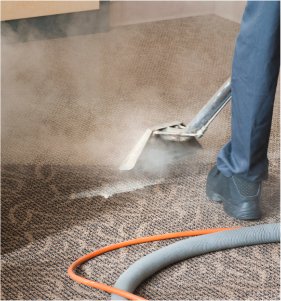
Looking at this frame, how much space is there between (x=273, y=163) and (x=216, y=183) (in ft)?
0.94

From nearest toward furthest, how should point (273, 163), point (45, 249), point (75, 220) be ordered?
1. point (45, 249)
2. point (75, 220)
3. point (273, 163)

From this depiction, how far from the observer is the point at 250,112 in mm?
1387

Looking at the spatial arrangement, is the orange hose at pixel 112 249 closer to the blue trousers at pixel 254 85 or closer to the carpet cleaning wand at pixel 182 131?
the blue trousers at pixel 254 85

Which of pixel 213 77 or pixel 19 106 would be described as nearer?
pixel 19 106

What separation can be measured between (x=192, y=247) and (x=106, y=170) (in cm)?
47

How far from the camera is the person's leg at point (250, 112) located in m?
1.30

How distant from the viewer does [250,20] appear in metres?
1.31

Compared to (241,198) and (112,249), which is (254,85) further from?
(112,249)

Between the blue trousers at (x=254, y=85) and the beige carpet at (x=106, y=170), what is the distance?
164 mm

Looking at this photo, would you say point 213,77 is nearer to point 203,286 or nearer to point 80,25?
point 80,25

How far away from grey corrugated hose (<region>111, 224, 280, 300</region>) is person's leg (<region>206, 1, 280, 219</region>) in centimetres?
10

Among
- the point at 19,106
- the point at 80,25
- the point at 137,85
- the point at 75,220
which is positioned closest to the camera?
the point at 75,220

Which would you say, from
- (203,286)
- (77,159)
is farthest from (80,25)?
(203,286)

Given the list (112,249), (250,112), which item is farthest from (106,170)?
(250,112)
